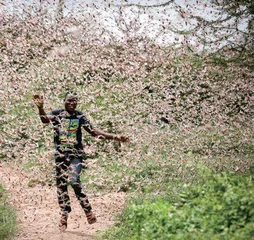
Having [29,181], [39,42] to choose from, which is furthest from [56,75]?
[29,181]

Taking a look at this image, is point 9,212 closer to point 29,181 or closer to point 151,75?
point 29,181

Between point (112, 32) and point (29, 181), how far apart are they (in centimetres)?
387

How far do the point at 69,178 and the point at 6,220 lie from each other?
1.26m

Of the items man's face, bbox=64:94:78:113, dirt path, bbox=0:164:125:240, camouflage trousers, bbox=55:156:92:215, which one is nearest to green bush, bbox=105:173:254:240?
camouflage trousers, bbox=55:156:92:215

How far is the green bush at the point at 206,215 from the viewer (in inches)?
151

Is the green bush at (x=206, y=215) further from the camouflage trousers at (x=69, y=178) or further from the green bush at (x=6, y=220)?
the green bush at (x=6, y=220)

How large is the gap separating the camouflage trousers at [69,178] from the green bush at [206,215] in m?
1.13

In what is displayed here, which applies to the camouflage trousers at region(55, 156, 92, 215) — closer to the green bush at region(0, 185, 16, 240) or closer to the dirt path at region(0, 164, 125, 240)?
the dirt path at region(0, 164, 125, 240)

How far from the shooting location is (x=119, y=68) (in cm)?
1003

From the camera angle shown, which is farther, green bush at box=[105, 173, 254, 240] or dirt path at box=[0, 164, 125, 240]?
dirt path at box=[0, 164, 125, 240]

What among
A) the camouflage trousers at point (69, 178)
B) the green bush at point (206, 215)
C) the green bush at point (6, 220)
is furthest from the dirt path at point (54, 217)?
the green bush at point (206, 215)

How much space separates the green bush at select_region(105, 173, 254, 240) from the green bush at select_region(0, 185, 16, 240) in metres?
1.91

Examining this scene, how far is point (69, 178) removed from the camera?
5836 millimetres

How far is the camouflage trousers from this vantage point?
5882mm
